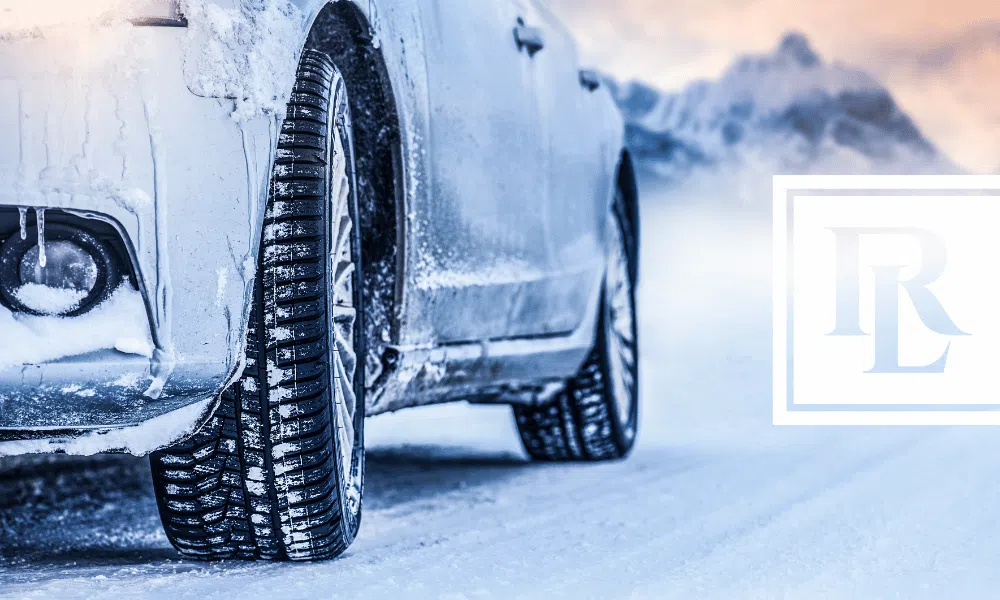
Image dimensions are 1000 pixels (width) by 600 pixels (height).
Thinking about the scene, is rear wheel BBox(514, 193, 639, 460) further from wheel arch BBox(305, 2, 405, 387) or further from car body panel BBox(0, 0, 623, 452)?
wheel arch BBox(305, 2, 405, 387)

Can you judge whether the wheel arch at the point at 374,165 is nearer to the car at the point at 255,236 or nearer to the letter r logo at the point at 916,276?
the car at the point at 255,236

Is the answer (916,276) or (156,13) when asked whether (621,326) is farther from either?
(156,13)

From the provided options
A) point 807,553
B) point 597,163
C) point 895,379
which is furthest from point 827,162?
point 807,553

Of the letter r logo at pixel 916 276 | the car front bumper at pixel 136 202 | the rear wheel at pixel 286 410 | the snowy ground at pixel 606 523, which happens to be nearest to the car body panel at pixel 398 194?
the car front bumper at pixel 136 202

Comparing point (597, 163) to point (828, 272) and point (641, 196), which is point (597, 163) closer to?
point (641, 196)

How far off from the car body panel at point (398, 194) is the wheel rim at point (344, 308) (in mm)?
148

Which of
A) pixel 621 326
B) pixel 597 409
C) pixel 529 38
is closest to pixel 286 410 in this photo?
pixel 529 38

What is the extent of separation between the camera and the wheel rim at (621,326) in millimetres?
4457

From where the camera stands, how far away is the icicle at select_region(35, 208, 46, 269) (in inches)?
70.7

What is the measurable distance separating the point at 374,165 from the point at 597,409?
180cm

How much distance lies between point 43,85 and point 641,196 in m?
3.28

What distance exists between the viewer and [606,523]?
2932 mm

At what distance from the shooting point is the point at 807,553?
2492mm

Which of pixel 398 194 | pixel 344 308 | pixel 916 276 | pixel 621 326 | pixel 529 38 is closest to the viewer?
pixel 344 308
